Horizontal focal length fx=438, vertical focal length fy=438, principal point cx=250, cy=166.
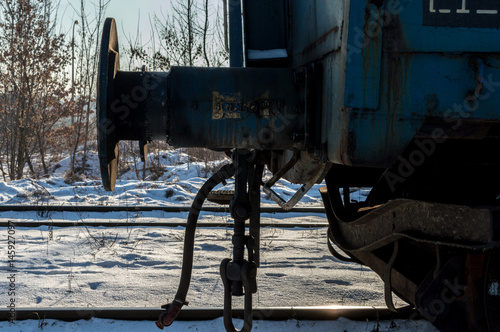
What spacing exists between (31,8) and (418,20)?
13874 millimetres

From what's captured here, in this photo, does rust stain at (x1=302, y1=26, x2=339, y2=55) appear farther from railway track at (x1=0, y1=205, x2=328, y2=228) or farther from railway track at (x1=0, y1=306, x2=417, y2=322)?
railway track at (x1=0, y1=205, x2=328, y2=228)

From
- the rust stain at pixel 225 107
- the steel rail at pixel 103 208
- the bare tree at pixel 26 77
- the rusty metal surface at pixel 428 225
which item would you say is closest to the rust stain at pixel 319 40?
the rust stain at pixel 225 107

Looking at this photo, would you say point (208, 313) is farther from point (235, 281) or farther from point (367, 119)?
point (367, 119)

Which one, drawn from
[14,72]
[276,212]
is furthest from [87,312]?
[14,72]

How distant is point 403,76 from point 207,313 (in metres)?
2.39

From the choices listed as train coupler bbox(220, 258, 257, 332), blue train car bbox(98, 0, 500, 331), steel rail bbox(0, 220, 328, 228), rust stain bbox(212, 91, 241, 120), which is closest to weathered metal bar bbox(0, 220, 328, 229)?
steel rail bbox(0, 220, 328, 228)

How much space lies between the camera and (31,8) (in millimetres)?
12781

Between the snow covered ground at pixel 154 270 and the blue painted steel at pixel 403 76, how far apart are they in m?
2.09

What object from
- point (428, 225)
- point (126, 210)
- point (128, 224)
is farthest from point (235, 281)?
point (126, 210)

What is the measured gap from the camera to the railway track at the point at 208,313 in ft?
10.5

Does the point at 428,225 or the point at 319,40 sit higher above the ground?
the point at 319,40

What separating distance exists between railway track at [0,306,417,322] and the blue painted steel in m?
2.04

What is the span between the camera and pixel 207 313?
10.7 feet

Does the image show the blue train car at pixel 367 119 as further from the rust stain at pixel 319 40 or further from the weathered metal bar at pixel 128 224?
the weathered metal bar at pixel 128 224
